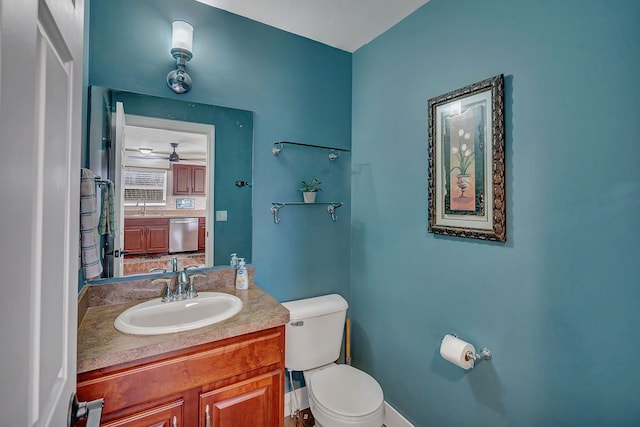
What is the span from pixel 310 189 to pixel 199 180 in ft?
2.26

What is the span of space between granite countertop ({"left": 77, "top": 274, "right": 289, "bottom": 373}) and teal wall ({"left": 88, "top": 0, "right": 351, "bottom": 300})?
550 millimetres

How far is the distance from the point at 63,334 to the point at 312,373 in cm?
150

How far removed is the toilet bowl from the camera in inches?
54.9

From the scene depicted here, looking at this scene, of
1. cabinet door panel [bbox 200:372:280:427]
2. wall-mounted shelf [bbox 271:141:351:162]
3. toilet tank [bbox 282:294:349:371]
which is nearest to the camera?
cabinet door panel [bbox 200:372:280:427]

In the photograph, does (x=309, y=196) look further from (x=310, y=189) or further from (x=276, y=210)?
(x=276, y=210)

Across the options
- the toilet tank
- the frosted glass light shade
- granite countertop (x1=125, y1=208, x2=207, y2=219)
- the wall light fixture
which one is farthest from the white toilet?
the frosted glass light shade

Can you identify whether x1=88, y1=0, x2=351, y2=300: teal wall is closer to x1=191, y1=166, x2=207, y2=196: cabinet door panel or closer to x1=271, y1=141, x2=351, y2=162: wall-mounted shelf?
x1=271, y1=141, x2=351, y2=162: wall-mounted shelf

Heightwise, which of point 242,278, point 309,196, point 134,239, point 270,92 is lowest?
point 242,278

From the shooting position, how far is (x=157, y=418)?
1066mm

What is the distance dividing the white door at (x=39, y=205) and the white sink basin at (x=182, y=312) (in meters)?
0.64

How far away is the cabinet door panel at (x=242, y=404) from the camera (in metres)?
1.16

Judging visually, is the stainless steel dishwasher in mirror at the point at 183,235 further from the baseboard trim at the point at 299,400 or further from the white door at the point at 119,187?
the baseboard trim at the point at 299,400

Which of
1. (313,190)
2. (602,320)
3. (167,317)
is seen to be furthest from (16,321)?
(313,190)

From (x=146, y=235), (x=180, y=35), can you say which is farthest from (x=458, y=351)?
(x=180, y=35)
